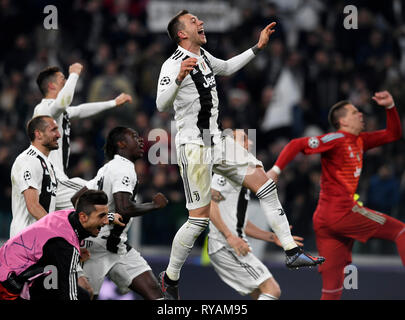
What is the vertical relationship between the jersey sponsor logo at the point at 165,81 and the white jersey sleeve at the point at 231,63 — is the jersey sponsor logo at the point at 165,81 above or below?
below

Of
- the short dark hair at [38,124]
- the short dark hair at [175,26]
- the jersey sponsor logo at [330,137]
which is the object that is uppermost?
the short dark hair at [175,26]

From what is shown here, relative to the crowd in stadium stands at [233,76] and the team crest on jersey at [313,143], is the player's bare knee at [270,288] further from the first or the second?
the crowd in stadium stands at [233,76]

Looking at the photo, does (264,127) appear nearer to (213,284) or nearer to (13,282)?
(213,284)

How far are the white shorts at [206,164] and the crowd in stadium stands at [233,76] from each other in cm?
393

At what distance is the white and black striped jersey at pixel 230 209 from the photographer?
413 inches

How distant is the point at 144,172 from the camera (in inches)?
567

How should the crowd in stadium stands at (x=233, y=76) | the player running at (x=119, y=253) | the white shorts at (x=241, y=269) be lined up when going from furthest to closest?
the crowd in stadium stands at (x=233, y=76), the white shorts at (x=241, y=269), the player running at (x=119, y=253)

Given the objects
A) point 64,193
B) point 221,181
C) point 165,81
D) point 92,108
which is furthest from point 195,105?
point 92,108

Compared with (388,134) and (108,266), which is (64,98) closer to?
(108,266)

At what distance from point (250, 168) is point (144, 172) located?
5664 mm

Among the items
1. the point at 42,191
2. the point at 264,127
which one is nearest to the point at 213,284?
the point at 264,127
